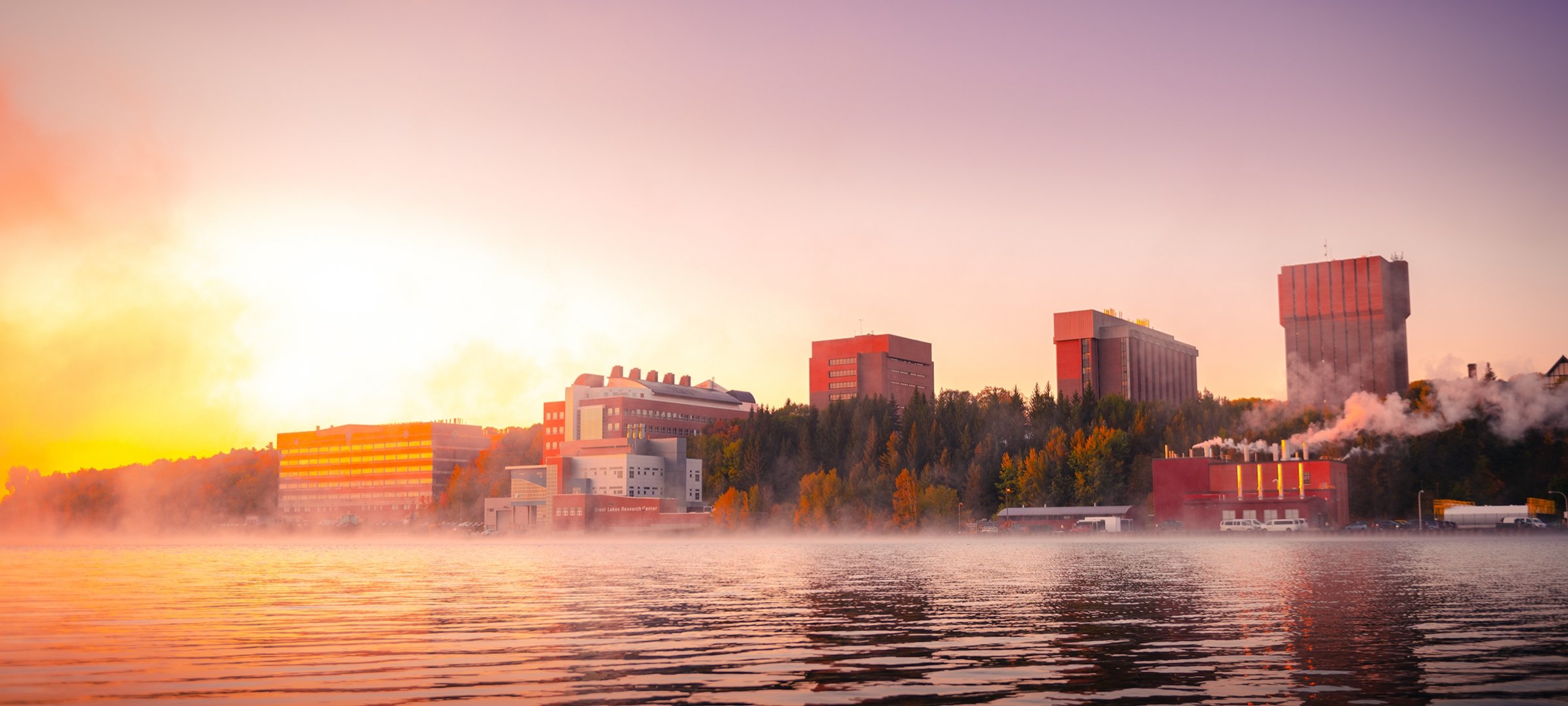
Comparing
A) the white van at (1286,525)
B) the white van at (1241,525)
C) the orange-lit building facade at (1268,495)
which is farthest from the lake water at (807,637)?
the orange-lit building facade at (1268,495)

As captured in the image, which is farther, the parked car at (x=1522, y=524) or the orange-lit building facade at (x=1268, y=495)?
the orange-lit building facade at (x=1268, y=495)

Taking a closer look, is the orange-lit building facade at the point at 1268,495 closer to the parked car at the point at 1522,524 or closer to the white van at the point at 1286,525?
the white van at the point at 1286,525

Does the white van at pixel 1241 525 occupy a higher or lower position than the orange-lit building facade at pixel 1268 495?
lower

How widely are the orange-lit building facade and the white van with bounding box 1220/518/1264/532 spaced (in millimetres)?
801

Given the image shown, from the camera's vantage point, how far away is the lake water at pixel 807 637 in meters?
25.1

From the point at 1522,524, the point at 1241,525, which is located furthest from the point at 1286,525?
the point at 1522,524

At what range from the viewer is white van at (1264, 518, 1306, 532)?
183m

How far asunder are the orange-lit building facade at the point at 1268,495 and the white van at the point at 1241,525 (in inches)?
31.5

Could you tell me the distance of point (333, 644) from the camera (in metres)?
34.7

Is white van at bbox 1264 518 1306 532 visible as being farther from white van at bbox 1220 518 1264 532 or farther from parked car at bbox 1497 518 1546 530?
parked car at bbox 1497 518 1546 530

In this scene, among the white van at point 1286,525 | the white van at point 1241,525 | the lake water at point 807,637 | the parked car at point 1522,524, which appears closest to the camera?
the lake water at point 807,637

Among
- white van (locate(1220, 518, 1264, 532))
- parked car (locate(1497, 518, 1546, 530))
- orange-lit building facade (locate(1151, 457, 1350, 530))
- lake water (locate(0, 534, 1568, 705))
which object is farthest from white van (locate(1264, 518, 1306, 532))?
lake water (locate(0, 534, 1568, 705))

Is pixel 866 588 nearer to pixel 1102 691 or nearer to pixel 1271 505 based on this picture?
pixel 1102 691

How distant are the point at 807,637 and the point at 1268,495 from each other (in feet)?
572
